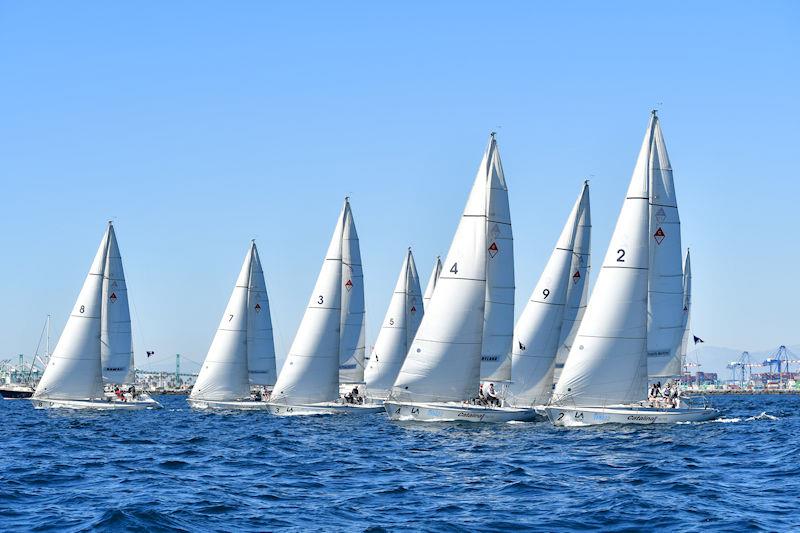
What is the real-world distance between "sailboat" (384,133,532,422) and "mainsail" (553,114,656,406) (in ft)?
15.7

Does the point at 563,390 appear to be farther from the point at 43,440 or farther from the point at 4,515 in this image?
the point at 4,515

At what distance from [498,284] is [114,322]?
34996 mm

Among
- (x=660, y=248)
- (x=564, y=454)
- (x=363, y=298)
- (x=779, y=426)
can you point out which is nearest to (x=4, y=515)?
(x=564, y=454)

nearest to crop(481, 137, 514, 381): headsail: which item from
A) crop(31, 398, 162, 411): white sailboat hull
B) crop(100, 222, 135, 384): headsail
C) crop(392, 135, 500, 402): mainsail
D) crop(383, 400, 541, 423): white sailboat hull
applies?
crop(392, 135, 500, 402): mainsail

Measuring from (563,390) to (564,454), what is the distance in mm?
11659

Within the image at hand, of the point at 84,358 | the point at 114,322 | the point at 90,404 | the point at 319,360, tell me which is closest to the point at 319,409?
the point at 319,360

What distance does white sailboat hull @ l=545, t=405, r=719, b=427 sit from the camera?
1825 inches

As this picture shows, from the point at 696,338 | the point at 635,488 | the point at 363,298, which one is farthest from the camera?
the point at 696,338

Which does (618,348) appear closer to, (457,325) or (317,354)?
(457,325)

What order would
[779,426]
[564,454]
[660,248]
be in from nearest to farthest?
[564,454] < [660,248] < [779,426]

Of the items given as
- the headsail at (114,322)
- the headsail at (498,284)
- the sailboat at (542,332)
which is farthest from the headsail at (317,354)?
the headsail at (114,322)

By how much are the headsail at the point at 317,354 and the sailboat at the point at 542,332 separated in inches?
518

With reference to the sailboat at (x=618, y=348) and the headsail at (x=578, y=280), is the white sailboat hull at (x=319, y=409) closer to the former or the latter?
the headsail at (x=578, y=280)

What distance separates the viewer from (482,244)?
50.5 m
